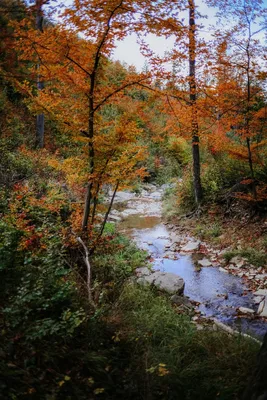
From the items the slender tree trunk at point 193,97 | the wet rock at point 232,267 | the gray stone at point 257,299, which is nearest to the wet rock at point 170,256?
the wet rock at point 232,267

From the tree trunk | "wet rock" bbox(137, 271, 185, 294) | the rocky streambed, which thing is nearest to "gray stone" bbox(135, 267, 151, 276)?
the rocky streambed

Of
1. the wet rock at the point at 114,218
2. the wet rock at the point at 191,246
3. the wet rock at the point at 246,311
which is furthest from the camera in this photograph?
the wet rock at the point at 114,218

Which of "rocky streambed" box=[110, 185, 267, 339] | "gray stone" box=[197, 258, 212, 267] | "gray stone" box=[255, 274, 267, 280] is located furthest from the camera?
"gray stone" box=[197, 258, 212, 267]

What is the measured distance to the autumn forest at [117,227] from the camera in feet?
8.11

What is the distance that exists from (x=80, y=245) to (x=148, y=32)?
12.7 feet

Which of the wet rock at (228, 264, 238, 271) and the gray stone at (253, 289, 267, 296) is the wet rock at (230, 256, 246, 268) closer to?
the wet rock at (228, 264, 238, 271)

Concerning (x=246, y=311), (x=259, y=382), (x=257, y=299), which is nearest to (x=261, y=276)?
(x=257, y=299)

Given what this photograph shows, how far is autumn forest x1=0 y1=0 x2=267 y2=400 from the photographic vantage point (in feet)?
8.11

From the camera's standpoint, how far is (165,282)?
5664 mm

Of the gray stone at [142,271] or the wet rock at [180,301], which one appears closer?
the wet rock at [180,301]

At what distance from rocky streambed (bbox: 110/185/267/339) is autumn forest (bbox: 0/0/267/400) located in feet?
0.22

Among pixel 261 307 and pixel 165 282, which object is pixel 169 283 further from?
pixel 261 307

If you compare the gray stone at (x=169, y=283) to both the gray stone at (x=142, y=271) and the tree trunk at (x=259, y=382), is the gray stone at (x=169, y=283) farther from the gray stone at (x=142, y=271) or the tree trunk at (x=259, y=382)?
the tree trunk at (x=259, y=382)

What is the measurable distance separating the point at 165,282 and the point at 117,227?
4481 millimetres
